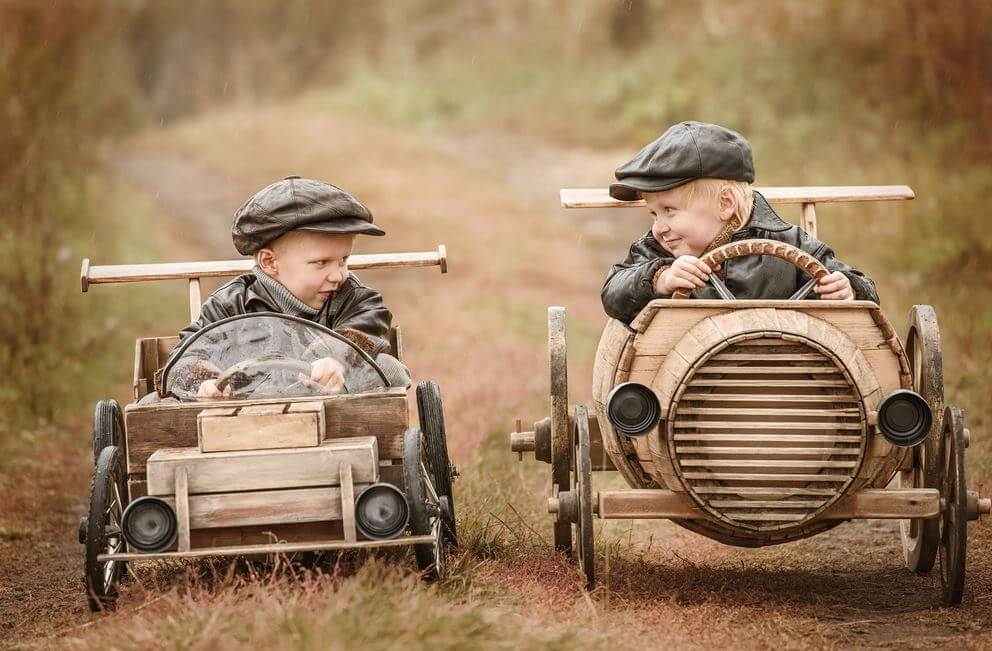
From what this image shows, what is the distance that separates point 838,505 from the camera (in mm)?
4691

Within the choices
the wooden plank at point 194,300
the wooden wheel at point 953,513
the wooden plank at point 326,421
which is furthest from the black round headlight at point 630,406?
the wooden plank at point 194,300

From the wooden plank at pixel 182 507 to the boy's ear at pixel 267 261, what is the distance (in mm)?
1342

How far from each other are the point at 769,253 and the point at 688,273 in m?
0.30

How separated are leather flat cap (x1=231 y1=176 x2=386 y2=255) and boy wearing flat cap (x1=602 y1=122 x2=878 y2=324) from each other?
1.07m

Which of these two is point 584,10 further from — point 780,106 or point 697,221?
point 697,221

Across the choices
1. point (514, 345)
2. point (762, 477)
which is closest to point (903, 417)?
point (762, 477)

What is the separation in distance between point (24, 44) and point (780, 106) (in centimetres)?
1169

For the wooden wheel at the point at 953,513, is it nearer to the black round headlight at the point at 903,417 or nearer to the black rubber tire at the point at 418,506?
the black round headlight at the point at 903,417

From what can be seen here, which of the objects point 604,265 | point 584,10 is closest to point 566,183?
point 604,265

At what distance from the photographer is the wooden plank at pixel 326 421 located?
471 cm

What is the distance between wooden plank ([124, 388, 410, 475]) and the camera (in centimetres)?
471

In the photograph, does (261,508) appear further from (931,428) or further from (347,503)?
(931,428)

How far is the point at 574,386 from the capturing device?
33.0 ft

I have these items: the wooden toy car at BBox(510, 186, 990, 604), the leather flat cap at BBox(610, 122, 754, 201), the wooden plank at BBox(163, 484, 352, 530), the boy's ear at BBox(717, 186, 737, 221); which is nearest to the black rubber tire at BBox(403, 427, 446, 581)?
the wooden plank at BBox(163, 484, 352, 530)
